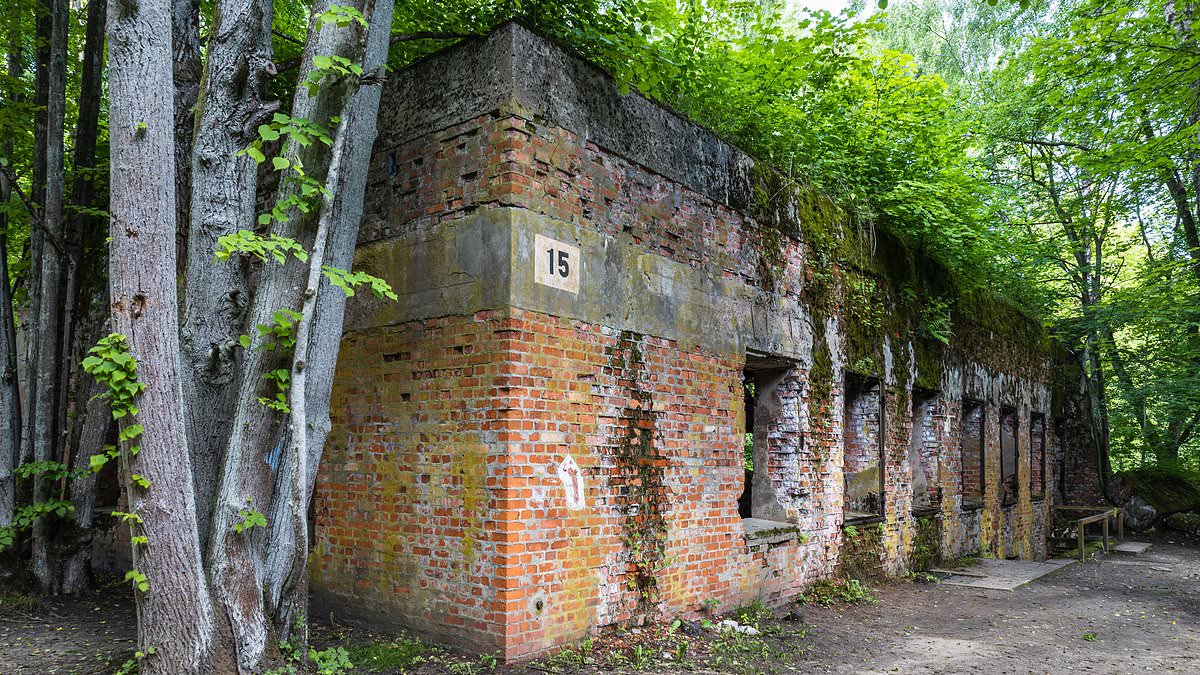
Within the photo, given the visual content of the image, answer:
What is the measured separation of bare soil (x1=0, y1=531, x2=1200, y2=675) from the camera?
507 cm

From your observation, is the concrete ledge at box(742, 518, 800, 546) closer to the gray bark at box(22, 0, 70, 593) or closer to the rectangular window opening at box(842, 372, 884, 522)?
the rectangular window opening at box(842, 372, 884, 522)

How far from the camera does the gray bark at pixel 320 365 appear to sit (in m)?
4.53

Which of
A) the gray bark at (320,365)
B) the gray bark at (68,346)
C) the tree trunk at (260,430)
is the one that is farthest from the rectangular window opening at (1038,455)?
the gray bark at (68,346)

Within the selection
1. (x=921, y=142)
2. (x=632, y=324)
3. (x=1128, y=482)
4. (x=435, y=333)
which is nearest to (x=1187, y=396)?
(x=1128, y=482)

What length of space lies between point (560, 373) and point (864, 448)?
213 inches

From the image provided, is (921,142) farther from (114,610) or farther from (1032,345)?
(114,610)

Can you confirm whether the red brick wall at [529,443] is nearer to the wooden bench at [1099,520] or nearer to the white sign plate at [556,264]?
the white sign plate at [556,264]

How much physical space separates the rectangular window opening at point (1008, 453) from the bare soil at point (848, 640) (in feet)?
14.1

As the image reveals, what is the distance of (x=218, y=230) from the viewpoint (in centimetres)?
478

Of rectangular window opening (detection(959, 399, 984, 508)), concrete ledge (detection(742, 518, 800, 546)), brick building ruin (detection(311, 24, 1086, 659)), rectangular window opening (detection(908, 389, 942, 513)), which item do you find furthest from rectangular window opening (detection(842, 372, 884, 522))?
rectangular window opening (detection(959, 399, 984, 508))

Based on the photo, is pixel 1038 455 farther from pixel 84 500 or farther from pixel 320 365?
pixel 84 500

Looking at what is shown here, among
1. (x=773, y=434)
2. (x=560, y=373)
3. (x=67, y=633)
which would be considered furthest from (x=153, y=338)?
(x=773, y=434)

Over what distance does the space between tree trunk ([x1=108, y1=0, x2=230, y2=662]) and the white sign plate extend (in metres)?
2.17

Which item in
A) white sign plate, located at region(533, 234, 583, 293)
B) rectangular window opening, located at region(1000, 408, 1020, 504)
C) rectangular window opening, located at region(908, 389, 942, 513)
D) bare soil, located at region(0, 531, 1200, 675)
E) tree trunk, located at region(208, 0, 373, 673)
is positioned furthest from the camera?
rectangular window opening, located at region(1000, 408, 1020, 504)
